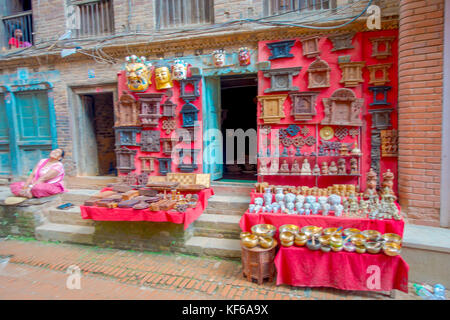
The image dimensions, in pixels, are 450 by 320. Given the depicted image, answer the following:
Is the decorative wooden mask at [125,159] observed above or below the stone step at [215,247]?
above

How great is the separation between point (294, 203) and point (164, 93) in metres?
3.93

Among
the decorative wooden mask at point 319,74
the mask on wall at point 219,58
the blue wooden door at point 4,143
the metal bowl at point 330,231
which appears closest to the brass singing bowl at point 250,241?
the metal bowl at point 330,231

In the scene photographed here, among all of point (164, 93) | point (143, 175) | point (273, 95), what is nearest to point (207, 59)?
point (164, 93)

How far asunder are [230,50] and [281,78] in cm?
133

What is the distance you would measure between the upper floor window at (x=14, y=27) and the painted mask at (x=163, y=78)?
4.73 metres

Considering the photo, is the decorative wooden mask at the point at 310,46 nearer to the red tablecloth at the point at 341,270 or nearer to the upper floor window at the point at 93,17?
the red tablecloth at the point at 341,270

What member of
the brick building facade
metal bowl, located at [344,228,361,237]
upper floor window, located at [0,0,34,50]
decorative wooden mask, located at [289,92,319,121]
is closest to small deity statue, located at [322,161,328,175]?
decorative wooden mask, located at [289,92,319,121]

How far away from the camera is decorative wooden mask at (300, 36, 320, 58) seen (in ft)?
16.8

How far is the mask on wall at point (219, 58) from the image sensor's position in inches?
222

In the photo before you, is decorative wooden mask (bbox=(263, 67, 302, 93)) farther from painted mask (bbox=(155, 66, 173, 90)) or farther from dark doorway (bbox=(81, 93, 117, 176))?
dark doorway (bbox=(81, 93, 117, 176))

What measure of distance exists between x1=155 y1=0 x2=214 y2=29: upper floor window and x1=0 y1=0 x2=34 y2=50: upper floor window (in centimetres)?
440

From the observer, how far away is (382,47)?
4.83 metres

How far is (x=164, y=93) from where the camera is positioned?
620cm

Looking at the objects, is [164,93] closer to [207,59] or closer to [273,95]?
[207,59]
